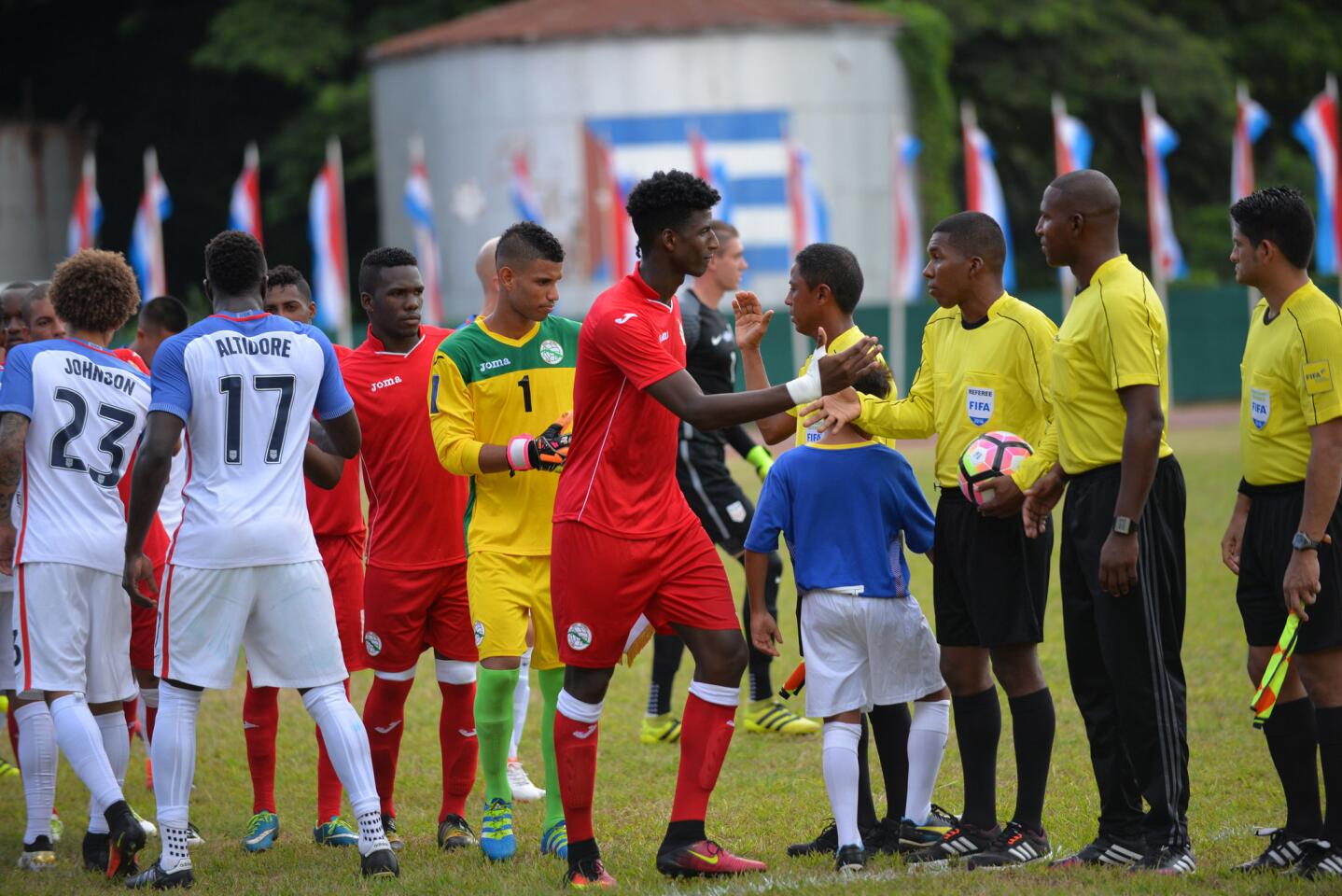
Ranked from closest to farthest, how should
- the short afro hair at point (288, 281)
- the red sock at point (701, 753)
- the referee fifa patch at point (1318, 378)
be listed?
the referee fifa patch at point (1318, 378)
the red sock at point (701, 753)
the short afro hair at point (288, 281)

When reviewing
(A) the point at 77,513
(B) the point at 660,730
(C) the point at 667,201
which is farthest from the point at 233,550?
(B) the point at 660,730

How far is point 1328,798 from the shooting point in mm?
5730

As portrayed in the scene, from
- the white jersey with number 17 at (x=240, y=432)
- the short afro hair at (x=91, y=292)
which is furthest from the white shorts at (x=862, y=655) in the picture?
the short afro hair at (x=91, y=292)

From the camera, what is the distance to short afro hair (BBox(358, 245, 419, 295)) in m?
7.14

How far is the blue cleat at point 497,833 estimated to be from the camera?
657cm

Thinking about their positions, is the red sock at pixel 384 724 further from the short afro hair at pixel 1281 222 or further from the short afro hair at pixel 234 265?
the short afro hair at pixel 1281 222

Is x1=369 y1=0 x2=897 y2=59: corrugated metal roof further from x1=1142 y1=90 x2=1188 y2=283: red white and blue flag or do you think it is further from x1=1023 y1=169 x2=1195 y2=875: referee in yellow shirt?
x1=1023 y1=169 x2=1195 y2=875: referee in yellow shirt

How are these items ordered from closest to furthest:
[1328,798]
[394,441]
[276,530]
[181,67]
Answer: [1328,798]
[276,530]
[394,441]
[181,67]

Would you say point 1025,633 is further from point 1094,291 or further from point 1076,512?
point 1094,291

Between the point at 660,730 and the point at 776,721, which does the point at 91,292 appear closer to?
the point at 660,730

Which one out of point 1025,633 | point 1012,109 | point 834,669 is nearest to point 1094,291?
point 1025,633

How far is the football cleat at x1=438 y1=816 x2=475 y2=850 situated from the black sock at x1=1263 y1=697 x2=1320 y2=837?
134 inches

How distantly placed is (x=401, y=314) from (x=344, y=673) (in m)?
1.76

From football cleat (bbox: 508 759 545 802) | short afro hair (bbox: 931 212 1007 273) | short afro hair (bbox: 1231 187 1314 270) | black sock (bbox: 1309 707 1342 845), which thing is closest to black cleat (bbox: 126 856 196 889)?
football cleat (bbox: 508 759 545 802)
